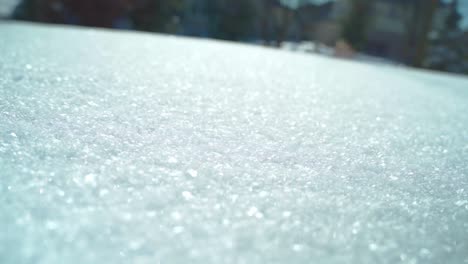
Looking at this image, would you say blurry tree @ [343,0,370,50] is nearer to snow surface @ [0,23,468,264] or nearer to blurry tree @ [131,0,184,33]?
blurry tree @ [131,0,184,33]

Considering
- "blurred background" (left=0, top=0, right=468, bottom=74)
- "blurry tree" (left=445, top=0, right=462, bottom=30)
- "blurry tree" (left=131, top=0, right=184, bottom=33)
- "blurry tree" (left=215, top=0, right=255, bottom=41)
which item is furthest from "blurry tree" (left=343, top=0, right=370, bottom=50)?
"blurry tree" (left=131, top=0, right=184, bottom=33)

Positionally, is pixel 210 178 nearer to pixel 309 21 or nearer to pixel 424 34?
pixel 424 34

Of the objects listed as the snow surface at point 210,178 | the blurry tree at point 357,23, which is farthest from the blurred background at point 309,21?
the snow surface at point 210,178

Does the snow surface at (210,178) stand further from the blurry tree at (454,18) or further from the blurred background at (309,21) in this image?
the blurry tree at (454,18)

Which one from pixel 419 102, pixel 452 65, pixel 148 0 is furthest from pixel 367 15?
pixel 419 102

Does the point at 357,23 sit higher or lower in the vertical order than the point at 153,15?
higher

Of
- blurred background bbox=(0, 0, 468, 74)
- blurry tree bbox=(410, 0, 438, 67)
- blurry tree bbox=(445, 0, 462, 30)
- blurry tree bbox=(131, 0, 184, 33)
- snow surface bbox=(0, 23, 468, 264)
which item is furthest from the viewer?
blurry tree bbox=(131, 0, 184, 33)

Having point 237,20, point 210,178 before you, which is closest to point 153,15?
point 237,20
